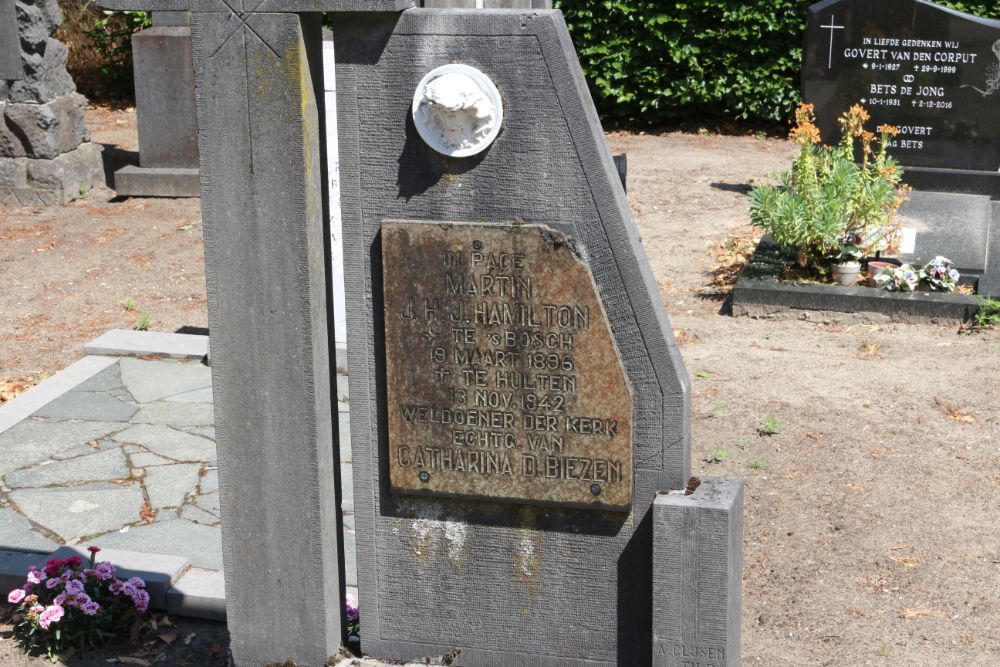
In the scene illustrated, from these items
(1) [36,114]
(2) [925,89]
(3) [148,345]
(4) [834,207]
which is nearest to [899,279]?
(4) [834,207]

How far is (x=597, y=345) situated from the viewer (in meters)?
2.94

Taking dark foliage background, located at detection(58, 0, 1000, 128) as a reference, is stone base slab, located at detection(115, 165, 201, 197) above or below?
below

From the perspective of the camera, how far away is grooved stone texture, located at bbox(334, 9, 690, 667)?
9.36 feet

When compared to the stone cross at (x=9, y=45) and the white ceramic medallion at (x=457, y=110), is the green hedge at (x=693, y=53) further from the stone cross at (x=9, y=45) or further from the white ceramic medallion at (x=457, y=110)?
the white ceramic medallion at (x=457, y=110)

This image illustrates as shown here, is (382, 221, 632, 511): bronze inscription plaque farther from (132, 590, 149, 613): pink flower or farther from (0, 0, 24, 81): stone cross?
(0, 0, 24, 81): stone cross

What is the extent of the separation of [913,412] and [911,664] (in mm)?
2178

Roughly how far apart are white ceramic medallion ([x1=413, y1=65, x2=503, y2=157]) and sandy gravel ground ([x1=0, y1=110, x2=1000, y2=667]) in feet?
6.30

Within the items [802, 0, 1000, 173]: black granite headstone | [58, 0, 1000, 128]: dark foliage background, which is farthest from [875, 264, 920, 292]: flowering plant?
[58, 0, 1000, 128]: dark foliage background

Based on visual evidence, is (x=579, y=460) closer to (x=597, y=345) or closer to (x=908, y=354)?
(x=597, y=345)

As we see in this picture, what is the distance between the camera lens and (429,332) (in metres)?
3.04

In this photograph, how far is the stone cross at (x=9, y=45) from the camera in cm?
965

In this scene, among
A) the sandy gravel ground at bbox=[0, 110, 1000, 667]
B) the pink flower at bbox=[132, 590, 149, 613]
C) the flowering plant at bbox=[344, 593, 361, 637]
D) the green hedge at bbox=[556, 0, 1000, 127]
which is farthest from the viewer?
the green hedge at bbox=[556, 0, 1000, 127]

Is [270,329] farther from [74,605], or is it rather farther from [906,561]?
[906,561]

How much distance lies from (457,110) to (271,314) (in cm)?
73
